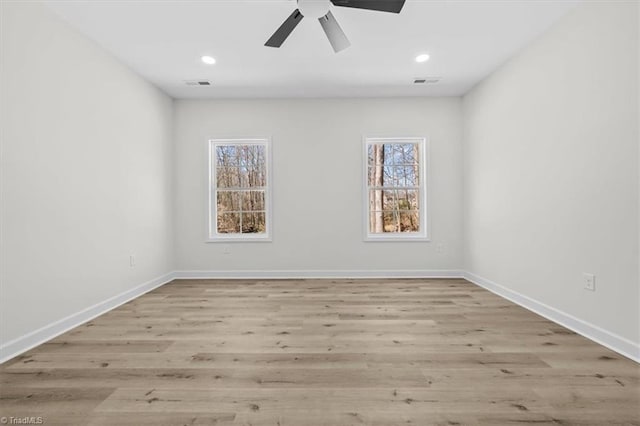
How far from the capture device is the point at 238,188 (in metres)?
4.68

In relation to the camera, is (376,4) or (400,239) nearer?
(376,4)

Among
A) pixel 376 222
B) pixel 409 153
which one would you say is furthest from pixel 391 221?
pixel 409 153

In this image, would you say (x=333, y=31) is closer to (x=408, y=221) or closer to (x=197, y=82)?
(x=197, y=82)

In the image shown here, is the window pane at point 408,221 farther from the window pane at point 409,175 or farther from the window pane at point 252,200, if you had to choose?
the window pane at point 252,200

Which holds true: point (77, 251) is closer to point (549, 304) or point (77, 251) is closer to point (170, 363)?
point (170, 363)

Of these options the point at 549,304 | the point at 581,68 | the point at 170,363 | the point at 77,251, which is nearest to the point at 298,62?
the point at 581,68

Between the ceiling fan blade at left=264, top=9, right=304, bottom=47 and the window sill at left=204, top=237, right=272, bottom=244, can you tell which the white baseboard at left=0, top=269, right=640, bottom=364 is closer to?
the window sill at left=204, top=237, right=272, bottom=244

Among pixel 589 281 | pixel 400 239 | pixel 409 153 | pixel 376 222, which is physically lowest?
pixel 589 281

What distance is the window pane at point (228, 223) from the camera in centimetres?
471

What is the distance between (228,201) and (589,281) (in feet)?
13.8

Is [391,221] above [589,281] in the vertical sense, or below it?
above

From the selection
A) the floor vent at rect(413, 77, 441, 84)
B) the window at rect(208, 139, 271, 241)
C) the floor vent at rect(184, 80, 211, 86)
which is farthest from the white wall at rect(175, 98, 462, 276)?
the floor vent at rect(184, 80, 211, 86)

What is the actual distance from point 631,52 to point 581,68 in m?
0.40

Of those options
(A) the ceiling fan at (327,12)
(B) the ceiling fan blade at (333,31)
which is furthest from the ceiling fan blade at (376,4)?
(B) the ceiling fan blade at (333,31)
